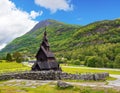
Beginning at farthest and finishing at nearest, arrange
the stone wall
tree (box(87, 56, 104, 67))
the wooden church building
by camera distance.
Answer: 1. tree (box(87, 56, 104, 67))
2. the wooden church building
3. the stone wall

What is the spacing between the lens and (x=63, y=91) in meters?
33.2

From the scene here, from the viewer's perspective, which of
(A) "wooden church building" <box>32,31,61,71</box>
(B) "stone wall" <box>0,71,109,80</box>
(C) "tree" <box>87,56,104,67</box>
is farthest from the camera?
(C) "tree" <box>87,56,104,67</box>

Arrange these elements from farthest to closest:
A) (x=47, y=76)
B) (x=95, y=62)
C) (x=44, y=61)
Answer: (x=95, y=62) < (x=44, y=61) < (x=47, y=76)

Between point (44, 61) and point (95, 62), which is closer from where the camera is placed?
point (44, 61)

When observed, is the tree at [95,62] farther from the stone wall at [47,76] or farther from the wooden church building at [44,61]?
the stone wall at [47,76]

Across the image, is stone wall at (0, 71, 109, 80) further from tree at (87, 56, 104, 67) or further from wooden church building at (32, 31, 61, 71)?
tree at (87, 56, 104, 67)

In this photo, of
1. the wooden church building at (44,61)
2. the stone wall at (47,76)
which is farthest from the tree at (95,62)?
the stone wall at (47,76)

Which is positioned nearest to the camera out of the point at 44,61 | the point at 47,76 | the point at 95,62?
the point at 47,76

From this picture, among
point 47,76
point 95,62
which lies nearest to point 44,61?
point 47,76

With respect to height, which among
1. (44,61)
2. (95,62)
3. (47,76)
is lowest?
(47,76)

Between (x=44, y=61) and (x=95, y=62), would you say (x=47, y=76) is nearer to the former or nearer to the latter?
(x=44, y=61)

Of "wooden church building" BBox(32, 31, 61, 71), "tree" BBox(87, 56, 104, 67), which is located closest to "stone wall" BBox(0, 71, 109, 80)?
"wooden church building" BBox(32, 31, 61, 71)

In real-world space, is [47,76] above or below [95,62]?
below

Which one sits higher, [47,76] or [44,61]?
[44,61]
